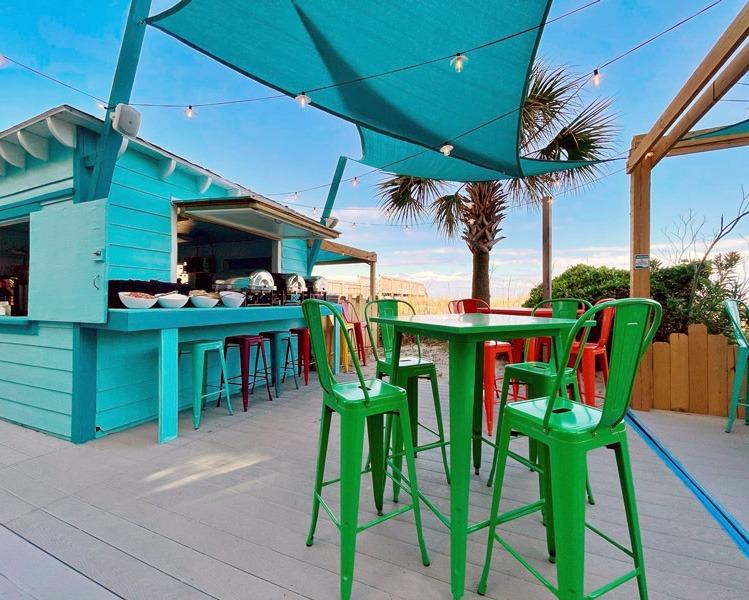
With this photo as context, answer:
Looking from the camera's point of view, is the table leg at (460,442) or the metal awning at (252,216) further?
the metal awning at (252,216)

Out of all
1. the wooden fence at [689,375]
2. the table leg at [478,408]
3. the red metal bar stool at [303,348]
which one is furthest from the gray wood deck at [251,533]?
the red metal bar stool at [303,348]

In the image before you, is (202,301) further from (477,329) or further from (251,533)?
(477,329)

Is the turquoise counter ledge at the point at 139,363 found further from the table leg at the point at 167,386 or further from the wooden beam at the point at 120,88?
the wooden beam at the point at 120,88

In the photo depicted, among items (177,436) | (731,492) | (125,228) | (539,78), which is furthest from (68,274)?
(539,78)

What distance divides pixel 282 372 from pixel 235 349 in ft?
2.81

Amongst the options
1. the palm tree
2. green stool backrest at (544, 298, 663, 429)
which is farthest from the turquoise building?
the palm tree

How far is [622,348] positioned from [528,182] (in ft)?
18.9

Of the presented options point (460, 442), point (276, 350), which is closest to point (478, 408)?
point (460, 442)

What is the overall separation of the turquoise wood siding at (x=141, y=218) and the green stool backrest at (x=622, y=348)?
140 inches

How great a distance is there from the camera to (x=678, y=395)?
3557 mm

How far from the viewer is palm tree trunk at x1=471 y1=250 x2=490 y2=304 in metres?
6.71

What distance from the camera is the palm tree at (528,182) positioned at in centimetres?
521

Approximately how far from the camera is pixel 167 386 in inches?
114

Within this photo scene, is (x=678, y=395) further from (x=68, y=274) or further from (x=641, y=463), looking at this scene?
(x=68, y=274)
